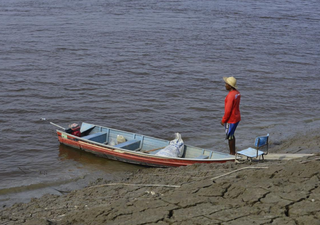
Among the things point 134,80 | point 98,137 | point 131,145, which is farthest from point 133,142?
point 134,80

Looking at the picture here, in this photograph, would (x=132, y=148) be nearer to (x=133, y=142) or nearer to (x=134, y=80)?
(x=133, y=142)

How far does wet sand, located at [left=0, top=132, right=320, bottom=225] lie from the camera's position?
518 cm

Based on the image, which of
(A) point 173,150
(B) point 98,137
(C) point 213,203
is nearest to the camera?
(C) point 213,203

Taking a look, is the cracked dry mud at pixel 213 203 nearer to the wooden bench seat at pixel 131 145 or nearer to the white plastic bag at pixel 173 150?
the white plastic bag at pixel 173 150

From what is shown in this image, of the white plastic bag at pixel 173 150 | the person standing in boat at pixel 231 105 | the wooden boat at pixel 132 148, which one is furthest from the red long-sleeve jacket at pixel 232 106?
the white plastic bag at pixel 173 150

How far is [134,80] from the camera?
18.3 meters

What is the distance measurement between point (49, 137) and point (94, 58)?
8.92 meters

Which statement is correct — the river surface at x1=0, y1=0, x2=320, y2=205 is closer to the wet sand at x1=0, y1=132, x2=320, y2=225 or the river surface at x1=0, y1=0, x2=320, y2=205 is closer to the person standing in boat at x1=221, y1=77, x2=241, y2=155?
the wet sand at x1=0, y1=132, x2=320, y2=225

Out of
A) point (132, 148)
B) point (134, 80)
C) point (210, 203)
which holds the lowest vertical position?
point (132, 148)

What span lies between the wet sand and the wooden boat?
7.70 ft

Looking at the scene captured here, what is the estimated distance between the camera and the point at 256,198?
562cm

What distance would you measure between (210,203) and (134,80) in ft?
42.8

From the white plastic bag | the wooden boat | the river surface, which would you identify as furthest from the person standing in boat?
the river surface

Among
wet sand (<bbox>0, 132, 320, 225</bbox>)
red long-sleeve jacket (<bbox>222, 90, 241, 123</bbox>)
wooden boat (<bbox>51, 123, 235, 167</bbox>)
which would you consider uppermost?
red long-sleeve jacket (<bbox>222, 90, 241, 123</bbox>)
